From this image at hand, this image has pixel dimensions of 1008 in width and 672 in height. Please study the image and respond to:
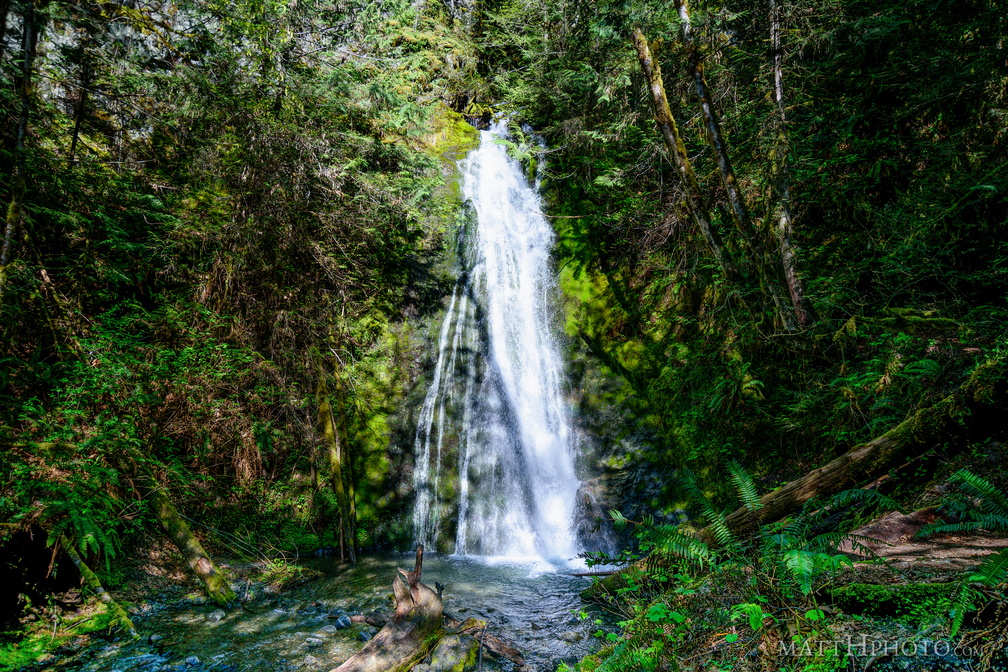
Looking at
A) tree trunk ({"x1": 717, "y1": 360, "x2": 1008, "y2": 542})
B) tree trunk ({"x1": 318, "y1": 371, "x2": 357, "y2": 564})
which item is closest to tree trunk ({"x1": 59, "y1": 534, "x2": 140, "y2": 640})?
tree trunk ({"x1": 318, "y1": 371, "x2": 357, "y2": 564})

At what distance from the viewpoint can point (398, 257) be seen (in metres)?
10.7

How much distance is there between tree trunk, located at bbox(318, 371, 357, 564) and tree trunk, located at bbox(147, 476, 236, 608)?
7.09 ft

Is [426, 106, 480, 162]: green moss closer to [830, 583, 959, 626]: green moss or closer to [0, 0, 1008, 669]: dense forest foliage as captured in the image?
[0, 0, 1008, 669]: dense forest foliage

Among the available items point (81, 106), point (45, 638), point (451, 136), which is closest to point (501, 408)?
point (45, 638)

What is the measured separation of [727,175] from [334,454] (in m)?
7.69

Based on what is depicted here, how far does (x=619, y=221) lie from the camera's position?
9.68 m

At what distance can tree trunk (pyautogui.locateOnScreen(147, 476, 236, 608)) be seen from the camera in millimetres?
5418

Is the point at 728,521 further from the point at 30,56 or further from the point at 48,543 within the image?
the point at 30,56

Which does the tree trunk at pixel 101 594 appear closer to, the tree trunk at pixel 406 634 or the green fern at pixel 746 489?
the tree trunk at pixel 406 634

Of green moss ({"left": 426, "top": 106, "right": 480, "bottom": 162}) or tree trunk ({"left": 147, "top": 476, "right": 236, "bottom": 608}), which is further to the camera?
green moss ({"left": 426, "top": 106, "right": 480, "bottom": 162})

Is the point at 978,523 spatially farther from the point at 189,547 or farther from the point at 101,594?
the point at 189,547

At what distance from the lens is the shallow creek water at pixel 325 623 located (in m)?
4.15

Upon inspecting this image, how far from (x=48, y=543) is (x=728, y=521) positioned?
19.7ft

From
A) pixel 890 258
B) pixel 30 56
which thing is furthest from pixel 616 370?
pixel 30 56
